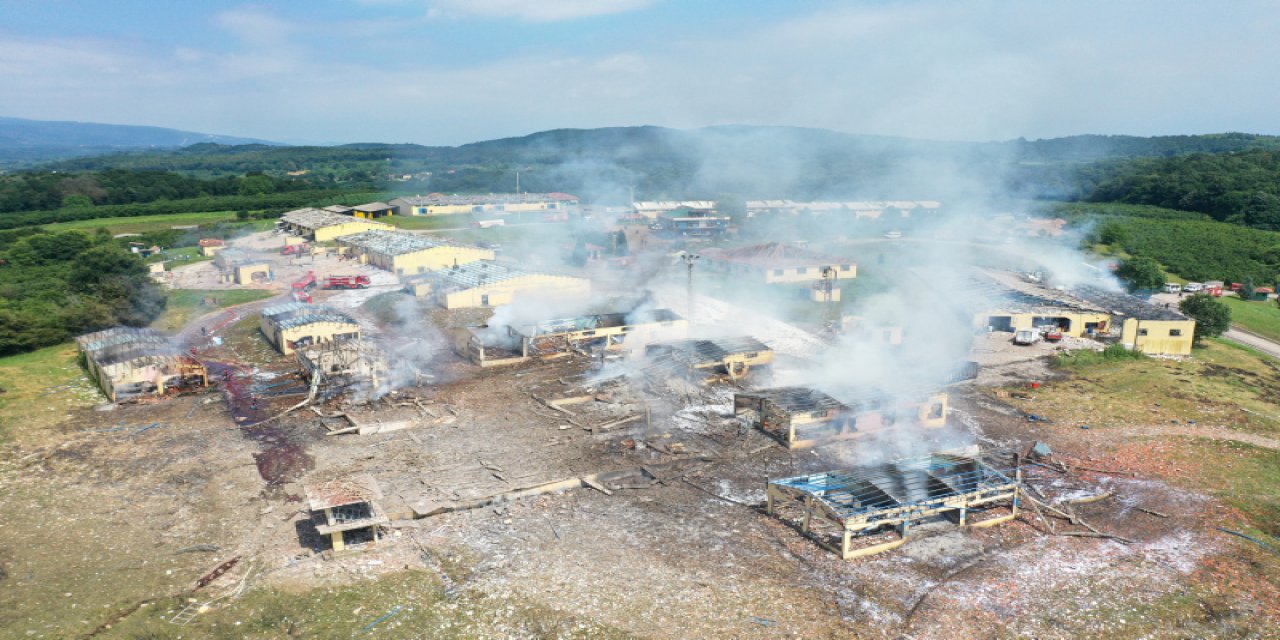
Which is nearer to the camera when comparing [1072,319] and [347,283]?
[1072,319]

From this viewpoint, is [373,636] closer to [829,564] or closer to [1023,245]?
[829,564]

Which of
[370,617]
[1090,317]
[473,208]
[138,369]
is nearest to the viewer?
[370,617]

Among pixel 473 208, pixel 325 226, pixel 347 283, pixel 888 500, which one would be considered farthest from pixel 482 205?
pixel 888 500

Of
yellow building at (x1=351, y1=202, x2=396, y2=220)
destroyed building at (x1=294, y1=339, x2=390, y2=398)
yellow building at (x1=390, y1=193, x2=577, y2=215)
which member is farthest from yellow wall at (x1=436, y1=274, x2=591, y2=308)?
yellow building at (x1=351, y1=202, x2=396, y2=220)

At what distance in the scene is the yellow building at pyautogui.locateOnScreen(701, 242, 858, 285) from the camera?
3884cm

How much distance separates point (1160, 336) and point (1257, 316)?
11.5 meters

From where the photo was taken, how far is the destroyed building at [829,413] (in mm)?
18484

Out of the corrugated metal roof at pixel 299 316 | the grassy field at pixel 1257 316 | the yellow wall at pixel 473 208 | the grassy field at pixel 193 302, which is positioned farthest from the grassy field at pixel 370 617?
the yellow wall at pixel 473 208

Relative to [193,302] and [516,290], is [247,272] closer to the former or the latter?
[193,302]

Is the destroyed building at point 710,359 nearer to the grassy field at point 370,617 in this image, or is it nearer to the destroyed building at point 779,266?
the grassy field at point 370,617

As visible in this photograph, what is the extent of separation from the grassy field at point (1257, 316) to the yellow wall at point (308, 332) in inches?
1469

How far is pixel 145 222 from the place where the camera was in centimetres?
6331

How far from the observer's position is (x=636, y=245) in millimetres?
49844

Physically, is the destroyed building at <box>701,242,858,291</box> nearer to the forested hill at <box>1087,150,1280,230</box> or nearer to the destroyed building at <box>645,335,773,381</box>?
the destroyed building at <box>645,335,773,381</box>
